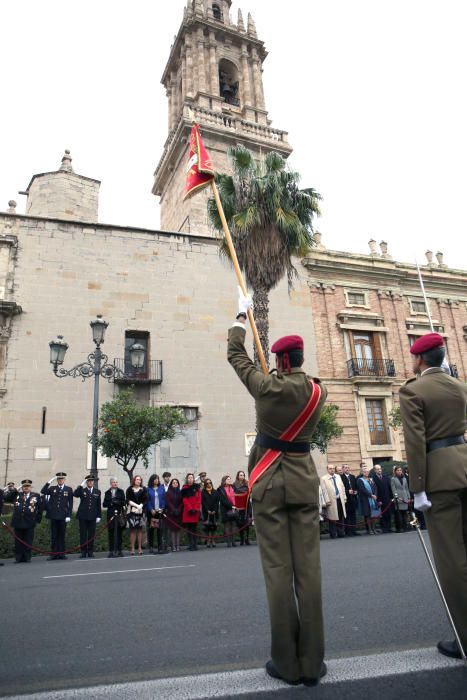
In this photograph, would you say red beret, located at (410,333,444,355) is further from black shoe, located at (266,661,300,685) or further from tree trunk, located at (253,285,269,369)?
tree trunk, located at (253,285,269,369)

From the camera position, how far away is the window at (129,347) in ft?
71.7

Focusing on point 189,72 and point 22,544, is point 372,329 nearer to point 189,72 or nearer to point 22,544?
point 22,544

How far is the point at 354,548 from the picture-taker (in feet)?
32.5

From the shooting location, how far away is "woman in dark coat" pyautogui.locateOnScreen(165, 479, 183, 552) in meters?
11.9

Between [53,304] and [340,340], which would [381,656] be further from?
[340,340]

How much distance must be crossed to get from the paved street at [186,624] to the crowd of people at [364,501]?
6005 mm

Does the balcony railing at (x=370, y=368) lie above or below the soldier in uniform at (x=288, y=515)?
above

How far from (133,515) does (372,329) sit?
749 inches

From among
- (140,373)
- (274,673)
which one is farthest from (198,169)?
(140,373)

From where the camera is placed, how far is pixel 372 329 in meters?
27.0

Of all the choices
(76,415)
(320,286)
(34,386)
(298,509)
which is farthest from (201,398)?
(298,509)

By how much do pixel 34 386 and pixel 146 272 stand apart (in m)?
7.32

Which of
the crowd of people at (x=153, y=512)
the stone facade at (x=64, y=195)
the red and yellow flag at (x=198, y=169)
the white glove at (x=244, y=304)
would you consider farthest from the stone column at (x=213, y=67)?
the white glove at (x=244, y=304)

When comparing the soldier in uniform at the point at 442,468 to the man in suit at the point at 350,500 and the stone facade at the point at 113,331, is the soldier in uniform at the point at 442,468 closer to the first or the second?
the man in suit at the point at 350,500
